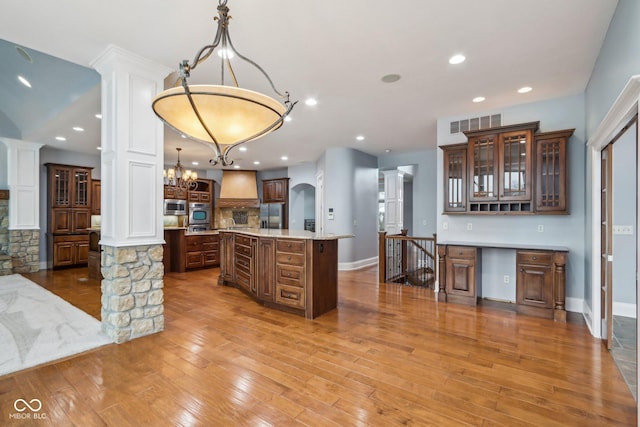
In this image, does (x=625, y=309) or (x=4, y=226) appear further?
(x=4, y=226)

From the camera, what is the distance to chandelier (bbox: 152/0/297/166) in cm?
151

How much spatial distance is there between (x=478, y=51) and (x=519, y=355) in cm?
292

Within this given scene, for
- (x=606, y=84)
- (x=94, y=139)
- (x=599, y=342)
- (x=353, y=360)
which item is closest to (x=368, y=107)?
(x=606, y=84)

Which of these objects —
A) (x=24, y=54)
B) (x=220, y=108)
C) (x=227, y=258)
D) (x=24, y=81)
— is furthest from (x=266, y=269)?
(x=24, y=81)

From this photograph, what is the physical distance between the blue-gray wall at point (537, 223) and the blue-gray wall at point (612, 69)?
19 cm

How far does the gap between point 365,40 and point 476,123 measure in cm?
279

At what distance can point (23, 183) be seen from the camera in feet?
21.5

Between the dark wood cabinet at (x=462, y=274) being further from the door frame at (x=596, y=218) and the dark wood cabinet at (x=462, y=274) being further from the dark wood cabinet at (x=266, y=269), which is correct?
the dark wood cabinet at (x=266, y=269)

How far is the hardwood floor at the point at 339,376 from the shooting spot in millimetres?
1956

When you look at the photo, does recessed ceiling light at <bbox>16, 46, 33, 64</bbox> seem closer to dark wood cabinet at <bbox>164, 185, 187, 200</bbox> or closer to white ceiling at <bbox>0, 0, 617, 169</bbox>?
white ceiling at <bbox>0, 0, 617, 169</bbox>

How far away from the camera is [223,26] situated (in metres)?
1.59

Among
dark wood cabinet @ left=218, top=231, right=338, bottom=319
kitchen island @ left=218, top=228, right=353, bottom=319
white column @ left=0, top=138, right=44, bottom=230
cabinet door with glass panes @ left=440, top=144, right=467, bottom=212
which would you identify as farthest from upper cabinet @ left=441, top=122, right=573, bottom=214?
white column @ left=0, top=138, right=44, bottom=230

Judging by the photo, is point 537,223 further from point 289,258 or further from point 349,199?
point 349,199

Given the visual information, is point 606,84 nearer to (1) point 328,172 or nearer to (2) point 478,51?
(2) point 478,51
